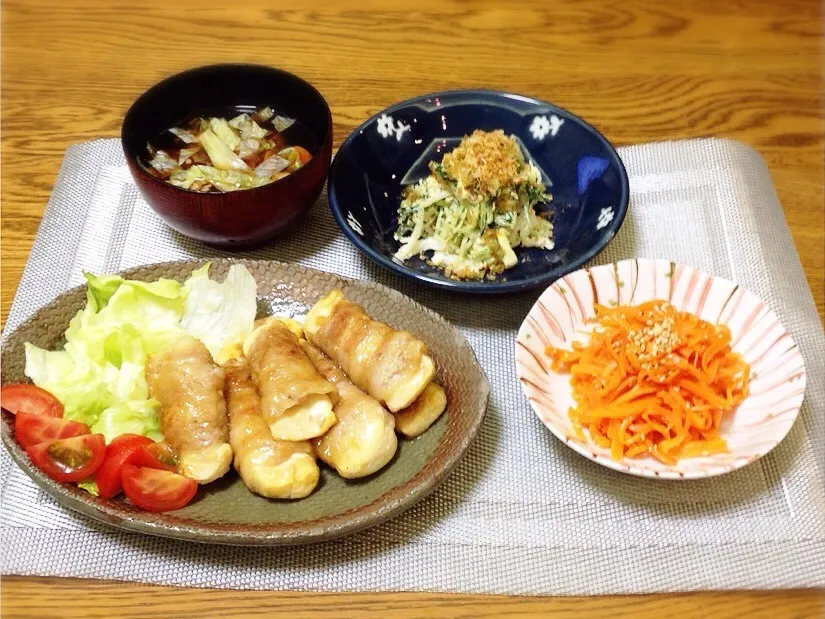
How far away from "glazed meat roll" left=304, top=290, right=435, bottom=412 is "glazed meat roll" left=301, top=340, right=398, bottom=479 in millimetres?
48

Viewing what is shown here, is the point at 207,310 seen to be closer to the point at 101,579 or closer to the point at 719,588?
the point at 101,579

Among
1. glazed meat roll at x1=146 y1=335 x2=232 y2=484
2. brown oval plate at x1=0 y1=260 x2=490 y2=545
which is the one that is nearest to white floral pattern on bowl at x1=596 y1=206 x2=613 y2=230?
brown oval plate at x1=0 y1=260 x2=490 y2=545

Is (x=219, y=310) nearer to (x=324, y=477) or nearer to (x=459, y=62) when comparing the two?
(x=324, y=477)

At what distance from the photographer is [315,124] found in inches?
85.9

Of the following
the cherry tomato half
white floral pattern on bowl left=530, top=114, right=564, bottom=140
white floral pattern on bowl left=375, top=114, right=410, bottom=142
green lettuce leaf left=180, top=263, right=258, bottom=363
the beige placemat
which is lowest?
the beige placemat

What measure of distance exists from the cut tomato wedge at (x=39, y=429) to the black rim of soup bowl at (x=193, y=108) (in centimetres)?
73

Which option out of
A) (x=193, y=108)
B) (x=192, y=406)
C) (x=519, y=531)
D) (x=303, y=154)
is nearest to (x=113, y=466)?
(x=192, y=406)

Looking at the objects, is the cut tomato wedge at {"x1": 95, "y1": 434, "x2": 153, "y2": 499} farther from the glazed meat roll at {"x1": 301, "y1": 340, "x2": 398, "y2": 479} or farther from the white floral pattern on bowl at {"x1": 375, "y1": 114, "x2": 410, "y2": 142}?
the white floral pattern on bowl at {"x1": 375, "y1": 114, "x2": 410, "y2": 142}

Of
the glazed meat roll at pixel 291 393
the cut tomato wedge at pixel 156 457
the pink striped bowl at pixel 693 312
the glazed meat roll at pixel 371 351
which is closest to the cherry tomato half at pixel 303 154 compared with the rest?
the glazed meat roll at pixel 371 351

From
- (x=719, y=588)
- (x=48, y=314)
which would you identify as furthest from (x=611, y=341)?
(x=48, y=314)

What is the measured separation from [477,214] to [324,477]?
895mm

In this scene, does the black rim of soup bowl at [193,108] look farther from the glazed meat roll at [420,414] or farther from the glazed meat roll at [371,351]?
the glazed meat roll at [420,414]

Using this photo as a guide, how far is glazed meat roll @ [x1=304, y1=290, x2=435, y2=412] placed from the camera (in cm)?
157

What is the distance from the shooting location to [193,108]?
7.38 ft
